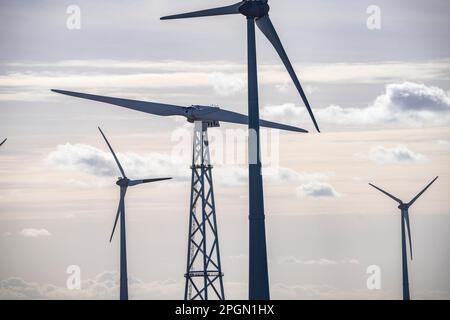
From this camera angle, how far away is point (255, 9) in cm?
11600

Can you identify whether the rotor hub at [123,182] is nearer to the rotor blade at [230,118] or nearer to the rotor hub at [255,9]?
the rotor blade at [230,118]

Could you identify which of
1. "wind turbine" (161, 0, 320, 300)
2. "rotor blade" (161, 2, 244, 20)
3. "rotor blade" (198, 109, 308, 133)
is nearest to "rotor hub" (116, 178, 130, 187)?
"rotor blade" (198, 109, 308, 133)

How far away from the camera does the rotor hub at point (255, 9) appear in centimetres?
11600

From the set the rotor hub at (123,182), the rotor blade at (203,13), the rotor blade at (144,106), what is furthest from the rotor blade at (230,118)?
the rotor blade at (203,13)

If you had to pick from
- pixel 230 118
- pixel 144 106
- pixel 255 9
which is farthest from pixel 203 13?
pixel 230 118

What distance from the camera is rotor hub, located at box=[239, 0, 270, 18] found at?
116000 millimetres
